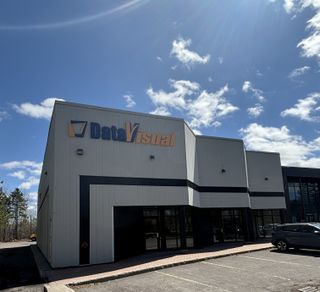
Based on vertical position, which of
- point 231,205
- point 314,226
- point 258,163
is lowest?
point 314,226

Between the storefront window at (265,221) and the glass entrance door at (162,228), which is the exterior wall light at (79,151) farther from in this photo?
the storefront window at (265,221)

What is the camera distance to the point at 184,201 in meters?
20.8

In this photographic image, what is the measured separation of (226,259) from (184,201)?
4.87 meters

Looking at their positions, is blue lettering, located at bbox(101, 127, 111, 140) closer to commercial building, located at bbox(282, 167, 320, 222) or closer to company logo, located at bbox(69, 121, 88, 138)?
company logo, located at bbox(69, 121, 88, 138)

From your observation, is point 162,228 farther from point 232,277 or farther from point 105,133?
point 232,277

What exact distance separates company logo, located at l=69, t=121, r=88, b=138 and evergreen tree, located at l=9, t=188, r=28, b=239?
63.4m

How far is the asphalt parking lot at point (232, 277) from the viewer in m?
10.5

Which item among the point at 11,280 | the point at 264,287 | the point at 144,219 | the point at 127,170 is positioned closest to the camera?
the point at 264,287

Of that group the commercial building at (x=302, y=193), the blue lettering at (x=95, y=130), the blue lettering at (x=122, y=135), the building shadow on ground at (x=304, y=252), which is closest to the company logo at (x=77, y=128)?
the blue lettering at (x=95, y=130)

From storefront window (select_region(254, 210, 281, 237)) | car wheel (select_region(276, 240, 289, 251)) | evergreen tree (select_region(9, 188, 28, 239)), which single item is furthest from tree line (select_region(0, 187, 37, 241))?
car wheel (select_region(276, 240, 289, 251))

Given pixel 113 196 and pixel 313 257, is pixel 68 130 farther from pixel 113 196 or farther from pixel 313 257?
pixel 313 257

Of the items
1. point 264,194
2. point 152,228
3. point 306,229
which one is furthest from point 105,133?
point 264,194

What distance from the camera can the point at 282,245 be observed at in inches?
771

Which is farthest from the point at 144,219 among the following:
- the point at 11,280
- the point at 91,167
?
the point at 11,280
